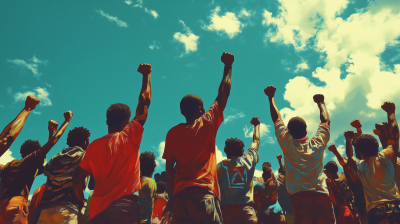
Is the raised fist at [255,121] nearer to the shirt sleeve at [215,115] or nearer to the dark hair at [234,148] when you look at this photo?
the dark hair at [234,148]

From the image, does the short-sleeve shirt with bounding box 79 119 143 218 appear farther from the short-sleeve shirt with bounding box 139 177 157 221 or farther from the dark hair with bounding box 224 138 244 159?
the dark hair with bounding box 224 138 244 159

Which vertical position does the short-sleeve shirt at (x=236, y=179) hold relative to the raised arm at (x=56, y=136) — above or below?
below

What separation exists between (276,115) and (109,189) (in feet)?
11.7

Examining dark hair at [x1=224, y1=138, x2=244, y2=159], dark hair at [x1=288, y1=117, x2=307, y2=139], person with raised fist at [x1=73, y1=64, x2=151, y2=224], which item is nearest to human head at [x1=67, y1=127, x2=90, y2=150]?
person with raised fist at [x1=73, y1=64, x2=151, y2=224]

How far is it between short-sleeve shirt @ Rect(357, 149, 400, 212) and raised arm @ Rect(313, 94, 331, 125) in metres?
1.12

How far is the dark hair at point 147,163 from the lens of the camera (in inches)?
241

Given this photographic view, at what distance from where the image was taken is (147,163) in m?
6.15

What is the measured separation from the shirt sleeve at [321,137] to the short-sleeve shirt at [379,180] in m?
1.08

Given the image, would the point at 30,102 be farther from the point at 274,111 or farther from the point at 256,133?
the point at 256,133

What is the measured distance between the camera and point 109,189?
320cm

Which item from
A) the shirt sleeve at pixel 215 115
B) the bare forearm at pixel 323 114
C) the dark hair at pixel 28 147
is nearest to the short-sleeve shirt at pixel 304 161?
the bare forearm at pixel 323 114

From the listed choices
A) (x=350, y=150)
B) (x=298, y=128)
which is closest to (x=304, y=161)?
(x=298, y=128)

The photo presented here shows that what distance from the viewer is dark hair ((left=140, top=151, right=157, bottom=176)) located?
20.1 feet

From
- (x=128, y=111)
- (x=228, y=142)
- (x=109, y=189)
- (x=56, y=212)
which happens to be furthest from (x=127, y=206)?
(x=228, y=142)
